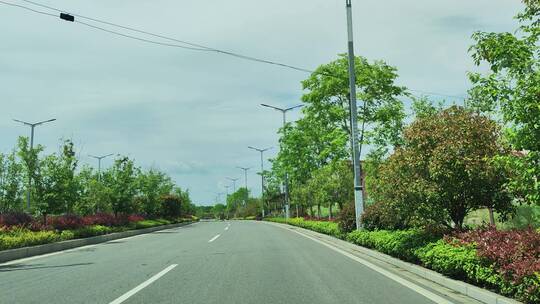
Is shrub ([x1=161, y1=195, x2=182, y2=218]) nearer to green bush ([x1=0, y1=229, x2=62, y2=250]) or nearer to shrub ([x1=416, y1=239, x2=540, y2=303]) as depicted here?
green bush ([x1=0, y1=229, x2=62, y2=250])

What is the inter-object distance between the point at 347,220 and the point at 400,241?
24.5 ft

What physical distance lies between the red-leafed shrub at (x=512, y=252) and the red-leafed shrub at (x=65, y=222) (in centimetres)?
2019

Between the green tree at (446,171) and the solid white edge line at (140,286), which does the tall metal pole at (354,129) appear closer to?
the green tree at (446,171)

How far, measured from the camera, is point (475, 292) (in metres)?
7.86

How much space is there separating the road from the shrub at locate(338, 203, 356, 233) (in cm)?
524

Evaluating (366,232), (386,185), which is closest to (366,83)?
(366,232)

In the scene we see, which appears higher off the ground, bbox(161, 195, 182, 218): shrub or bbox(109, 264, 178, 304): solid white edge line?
bbox(161, 195, 182, 218): shrub

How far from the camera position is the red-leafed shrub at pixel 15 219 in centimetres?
2018

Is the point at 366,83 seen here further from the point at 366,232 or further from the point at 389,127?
the point at 366,232

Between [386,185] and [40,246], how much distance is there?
511 inches

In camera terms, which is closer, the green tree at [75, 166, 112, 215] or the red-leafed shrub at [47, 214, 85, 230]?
the red-leafed shrub at [47, 214, 85, 230]

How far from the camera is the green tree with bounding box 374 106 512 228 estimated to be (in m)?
10.8

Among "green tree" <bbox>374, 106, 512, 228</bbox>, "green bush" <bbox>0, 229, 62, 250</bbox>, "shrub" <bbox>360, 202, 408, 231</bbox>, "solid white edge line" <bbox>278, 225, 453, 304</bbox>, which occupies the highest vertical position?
"green tree" <bbox>374, 106, 512, 228</bbox>

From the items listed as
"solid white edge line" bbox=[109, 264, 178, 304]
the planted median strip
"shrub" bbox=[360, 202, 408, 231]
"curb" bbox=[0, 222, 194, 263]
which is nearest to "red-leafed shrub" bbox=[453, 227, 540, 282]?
the planted median strip
